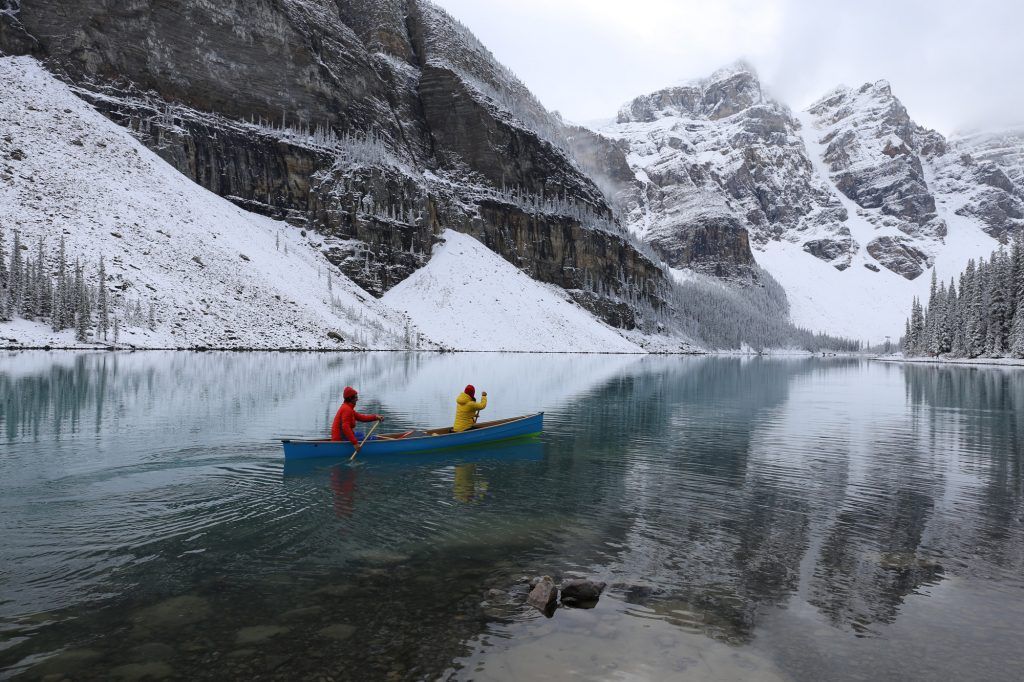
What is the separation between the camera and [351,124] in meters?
146

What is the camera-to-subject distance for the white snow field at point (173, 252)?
73.8 metres

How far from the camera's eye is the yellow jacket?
74.6 feet

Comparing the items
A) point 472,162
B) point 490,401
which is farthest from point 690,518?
point 472,162

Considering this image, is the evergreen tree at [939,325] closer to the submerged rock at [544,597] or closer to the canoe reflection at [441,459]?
the canoe reflection at [441,459]

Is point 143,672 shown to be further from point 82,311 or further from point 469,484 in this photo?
point 82,311

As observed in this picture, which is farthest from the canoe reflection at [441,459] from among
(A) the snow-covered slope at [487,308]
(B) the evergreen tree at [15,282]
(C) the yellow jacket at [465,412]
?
(A) the snow-covered slope at [487,308]

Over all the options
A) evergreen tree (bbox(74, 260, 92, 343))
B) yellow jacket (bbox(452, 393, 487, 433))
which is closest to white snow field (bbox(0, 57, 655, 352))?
evergreen tree (bbox(74, 260, 92, 343))

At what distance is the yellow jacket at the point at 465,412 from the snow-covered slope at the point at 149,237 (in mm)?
59323

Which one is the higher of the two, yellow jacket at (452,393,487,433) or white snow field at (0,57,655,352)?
white snow field at (0,57,655,352)

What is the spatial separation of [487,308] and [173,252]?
64684 millimetres

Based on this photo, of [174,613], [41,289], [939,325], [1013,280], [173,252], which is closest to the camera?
[174,613]

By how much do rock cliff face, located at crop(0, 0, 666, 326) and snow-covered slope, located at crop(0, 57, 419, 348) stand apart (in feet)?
35.7

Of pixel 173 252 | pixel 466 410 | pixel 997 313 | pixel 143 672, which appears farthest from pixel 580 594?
pixel 997 313

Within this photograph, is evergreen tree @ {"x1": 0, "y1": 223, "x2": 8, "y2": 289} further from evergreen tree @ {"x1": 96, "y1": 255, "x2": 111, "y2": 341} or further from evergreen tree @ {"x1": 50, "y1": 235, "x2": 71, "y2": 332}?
evergreen tree @ {"x1": 96, "y1": 255, "x2": 111, "y2": 341}
